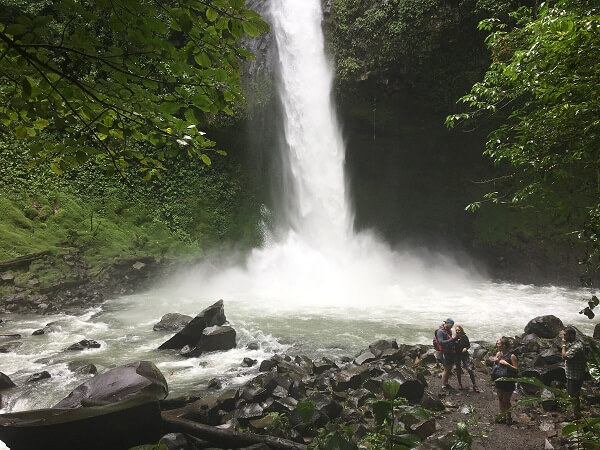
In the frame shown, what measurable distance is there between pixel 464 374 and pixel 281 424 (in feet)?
15.1

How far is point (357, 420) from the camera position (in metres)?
5.85

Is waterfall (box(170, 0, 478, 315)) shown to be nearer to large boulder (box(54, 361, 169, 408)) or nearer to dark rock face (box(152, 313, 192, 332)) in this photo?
dark rock face (box(152, 313, 192, 332))

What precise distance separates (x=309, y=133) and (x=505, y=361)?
55.8 ft

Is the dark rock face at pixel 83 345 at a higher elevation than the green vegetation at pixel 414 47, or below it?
below

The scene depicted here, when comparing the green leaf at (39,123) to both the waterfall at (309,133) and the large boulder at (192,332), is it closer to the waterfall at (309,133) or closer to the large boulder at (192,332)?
the large boulder at (192,332)

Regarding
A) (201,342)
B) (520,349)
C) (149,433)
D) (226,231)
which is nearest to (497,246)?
(520,349)

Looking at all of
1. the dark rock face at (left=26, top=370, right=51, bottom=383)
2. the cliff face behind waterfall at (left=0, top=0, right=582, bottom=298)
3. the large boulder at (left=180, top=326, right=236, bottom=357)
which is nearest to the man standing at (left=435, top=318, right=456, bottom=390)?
the large boulder at (left=180, top=326, right=236, bottom=357)

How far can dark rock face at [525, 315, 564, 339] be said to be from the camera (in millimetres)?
9570

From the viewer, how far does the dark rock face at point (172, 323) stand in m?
11.0

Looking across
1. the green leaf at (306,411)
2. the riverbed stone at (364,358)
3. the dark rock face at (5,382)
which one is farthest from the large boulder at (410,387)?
the dark rock face at (5,382)

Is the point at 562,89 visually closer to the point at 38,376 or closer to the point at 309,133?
the point at 38,376

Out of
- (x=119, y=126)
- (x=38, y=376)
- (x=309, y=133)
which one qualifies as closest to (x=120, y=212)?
(x=309, y=133)

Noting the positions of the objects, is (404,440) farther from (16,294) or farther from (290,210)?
(290,210)

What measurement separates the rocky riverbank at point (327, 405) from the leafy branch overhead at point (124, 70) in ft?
11.3
